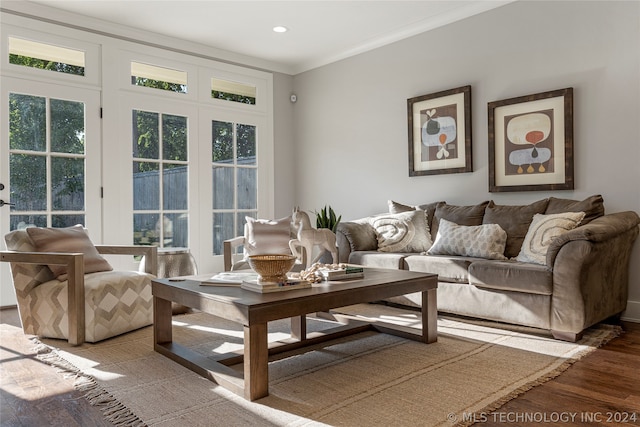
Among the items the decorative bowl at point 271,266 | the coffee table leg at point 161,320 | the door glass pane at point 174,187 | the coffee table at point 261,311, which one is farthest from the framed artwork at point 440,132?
the coffee table leg at point 161,320

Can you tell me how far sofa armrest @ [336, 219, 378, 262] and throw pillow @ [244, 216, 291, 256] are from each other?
453 millimetres

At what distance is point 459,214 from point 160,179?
289 centimetres

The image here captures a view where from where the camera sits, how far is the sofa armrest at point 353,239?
4035 millimetres

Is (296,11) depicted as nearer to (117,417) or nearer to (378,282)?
(378,282)

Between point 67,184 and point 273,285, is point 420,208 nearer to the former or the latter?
point 273,285

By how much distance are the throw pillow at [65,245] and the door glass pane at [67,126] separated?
3.89 ft

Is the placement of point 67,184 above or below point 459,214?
above

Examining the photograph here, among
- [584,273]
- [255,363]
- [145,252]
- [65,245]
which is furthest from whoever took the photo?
[145,252]

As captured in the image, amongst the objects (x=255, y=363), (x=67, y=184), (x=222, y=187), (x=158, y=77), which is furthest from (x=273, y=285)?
(x=158, y=77)

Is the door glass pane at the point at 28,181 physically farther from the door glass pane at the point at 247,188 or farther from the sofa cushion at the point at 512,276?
the sofa cushion at the point at 512,276

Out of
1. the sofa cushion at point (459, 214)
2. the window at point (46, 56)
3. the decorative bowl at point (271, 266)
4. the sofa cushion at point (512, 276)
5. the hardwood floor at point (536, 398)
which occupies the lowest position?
the hardwood floor at point (536, 398)

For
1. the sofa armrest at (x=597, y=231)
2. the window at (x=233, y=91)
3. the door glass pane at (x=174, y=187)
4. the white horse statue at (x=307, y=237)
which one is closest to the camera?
the sofa armrest at (x=597, y=231)

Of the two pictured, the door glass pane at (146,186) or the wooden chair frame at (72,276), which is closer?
the wooden chair frame at (72,276)

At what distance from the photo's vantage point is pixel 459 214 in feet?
12.8
